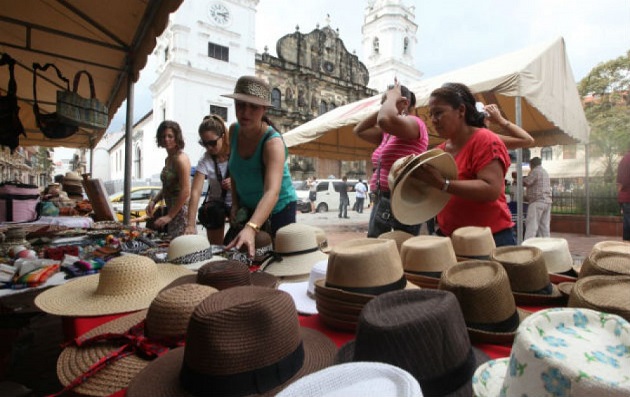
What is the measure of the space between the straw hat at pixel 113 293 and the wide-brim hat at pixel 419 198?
4.27 ft

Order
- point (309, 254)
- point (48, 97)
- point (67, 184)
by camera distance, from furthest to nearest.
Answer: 1. point (67, 184)
2. point (48, 97)
3. point (309, 254)

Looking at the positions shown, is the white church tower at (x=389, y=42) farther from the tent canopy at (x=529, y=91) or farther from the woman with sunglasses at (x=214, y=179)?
the woman with sunglasses at (x=214, y=179)

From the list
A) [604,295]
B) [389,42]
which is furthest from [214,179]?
[389,42]

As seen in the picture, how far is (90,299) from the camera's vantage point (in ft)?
5.46

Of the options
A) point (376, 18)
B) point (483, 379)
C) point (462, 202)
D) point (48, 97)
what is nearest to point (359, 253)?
point (483, 379)

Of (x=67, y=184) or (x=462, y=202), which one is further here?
(x=67, y=184)

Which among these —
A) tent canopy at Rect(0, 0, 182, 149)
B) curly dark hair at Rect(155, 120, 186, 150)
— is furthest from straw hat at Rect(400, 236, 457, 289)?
tent canopy at Rect(0, 0, 182, 149)

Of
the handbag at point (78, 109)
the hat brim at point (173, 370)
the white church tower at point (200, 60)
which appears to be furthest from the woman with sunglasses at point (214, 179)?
the white church tower at point (200, 60)

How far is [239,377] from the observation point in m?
0.89

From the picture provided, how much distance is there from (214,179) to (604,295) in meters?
3.30

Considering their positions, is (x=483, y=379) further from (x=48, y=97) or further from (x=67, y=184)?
(x=67, y=184)

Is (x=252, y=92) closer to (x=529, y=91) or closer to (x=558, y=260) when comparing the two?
(x=558, y=260)

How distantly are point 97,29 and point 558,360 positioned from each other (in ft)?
17.6

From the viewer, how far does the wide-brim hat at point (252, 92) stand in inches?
91.0
